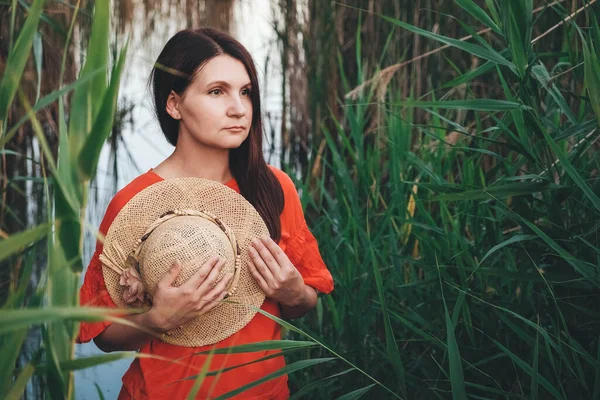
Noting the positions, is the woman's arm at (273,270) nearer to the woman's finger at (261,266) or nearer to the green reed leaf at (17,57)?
the woman's finger at (261,266)

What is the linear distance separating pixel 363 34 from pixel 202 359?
281 cm

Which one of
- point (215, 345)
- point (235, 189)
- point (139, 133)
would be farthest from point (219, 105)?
point (139, 133)

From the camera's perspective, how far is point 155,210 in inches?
54.2

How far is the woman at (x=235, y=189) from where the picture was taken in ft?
4.39

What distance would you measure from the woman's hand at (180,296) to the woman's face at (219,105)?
0.73 feet

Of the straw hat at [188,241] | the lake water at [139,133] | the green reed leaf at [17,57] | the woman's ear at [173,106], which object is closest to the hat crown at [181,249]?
the straw hat at [188,241]

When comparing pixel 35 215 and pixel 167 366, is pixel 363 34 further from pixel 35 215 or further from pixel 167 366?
pixel 167 366

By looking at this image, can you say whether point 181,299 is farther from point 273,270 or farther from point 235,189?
point 235,189

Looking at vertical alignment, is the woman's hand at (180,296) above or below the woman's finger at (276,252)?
below

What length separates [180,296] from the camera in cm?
126

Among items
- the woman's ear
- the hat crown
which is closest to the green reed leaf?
the hat crown

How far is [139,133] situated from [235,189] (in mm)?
3972

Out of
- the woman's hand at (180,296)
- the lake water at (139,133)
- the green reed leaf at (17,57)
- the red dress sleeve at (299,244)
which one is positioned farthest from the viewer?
the lake water at (139,133)

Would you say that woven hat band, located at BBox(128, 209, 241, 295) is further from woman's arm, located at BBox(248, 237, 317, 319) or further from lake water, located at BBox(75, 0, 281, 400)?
lake water, located at BBox(75, 0, 281, 400)
